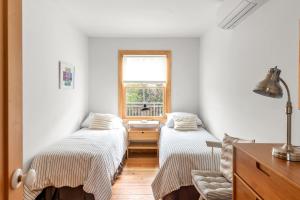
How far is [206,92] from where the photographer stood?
14.0 ft

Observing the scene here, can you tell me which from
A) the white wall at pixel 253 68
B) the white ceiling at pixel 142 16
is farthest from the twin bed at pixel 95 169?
the white ceiling at pixel 142 16

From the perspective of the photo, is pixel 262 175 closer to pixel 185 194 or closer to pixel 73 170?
pixel 185 194

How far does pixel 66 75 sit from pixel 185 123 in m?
2.14

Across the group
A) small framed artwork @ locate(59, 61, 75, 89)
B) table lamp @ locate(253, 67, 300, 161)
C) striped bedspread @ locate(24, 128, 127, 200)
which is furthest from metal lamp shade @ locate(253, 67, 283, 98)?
small framed artwork @ locate(59, 61, 75, 89)

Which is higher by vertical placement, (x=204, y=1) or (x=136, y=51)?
(x=204, y=1)

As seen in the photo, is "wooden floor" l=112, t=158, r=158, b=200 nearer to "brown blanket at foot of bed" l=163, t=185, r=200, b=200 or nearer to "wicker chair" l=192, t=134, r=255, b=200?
"brown blanket at foot of bed" l=163, t=185, r=200, b=200

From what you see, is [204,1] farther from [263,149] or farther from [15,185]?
[15,185]

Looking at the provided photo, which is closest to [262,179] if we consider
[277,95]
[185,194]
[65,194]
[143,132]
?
[277,95]

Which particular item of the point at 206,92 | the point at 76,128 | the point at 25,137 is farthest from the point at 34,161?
the point at 206,92

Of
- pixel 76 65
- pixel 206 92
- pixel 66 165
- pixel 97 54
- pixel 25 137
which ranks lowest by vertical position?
pixel 66 165

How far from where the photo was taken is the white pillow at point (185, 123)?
4164 millimetres

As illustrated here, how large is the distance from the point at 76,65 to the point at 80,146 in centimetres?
174

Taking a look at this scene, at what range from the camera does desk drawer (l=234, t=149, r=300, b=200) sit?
37.8 inches

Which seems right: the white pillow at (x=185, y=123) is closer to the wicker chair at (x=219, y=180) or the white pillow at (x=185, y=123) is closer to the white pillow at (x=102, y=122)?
the white pillow at (x=102, y=122)
